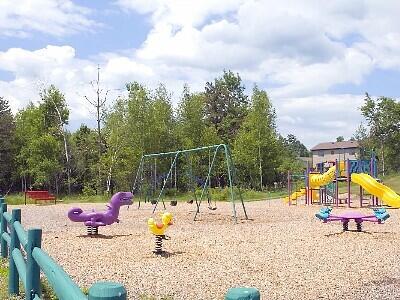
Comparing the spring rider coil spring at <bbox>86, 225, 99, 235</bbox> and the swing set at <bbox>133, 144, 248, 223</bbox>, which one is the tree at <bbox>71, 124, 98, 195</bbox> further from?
the spring rider coil spring at <bbox>86, 225, 99, 235</bbox>

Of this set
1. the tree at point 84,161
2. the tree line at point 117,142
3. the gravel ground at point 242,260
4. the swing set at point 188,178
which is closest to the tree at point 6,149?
the tree line at point 117,142

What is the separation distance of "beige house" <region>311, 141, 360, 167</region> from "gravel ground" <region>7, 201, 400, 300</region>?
89.1 meters

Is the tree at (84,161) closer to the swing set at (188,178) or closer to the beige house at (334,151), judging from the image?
the swing set at (188,178)

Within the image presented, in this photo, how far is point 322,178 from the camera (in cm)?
2539

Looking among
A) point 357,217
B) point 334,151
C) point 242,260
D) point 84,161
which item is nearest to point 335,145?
point 334,151

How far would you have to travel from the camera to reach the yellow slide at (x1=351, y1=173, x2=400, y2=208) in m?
20.6

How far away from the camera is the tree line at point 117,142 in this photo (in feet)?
131

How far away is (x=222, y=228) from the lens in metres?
14.2

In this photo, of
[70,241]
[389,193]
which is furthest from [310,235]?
[389,193]

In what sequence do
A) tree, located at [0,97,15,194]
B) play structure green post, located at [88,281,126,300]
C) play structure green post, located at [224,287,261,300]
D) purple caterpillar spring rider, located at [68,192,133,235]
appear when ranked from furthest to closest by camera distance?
tree, located at [0,97,15,194], purple caterpillar spring rider, located at [68,192,133,235], play structure green post, located at [88,281,126,300], play structure green post, located at [224,287,261,300]

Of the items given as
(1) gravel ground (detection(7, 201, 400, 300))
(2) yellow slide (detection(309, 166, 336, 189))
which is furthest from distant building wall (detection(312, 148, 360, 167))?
(1) gravel ground (detection(7, 201, 400, 300))

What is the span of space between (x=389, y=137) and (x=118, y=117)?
110ft

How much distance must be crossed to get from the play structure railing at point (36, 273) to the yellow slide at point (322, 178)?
777 inches

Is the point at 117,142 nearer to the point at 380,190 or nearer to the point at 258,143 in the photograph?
the point at 258,143
